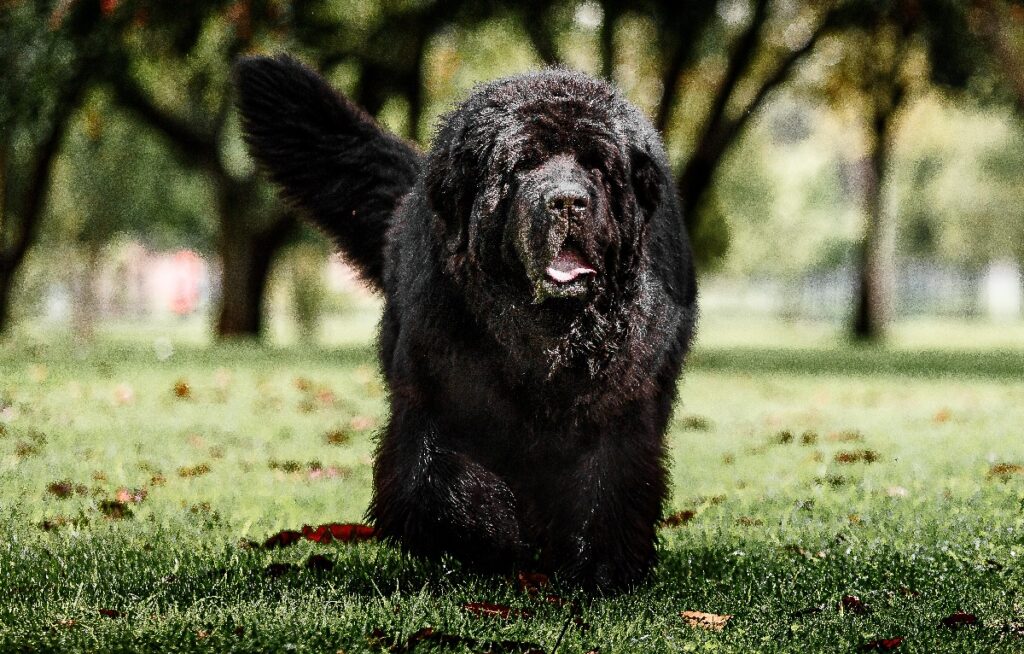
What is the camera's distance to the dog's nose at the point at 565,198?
3266 millimetres

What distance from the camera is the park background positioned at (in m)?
3.51

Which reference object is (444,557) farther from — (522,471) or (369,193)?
(369,193)

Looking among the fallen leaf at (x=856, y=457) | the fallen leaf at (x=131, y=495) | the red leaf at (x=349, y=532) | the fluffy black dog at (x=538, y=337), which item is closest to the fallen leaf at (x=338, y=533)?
the red leaf at (x=349, y=532)

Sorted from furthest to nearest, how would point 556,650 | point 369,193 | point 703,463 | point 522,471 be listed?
point 703,463
point 369,193
point 522,471
point 556,650

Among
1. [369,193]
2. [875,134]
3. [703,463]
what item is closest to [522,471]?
[369,193]

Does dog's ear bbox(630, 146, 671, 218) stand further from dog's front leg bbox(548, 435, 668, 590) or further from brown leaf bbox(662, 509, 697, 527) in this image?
brown leaf bbox(662, 509, 697, 527)

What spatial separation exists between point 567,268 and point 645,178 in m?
0.46

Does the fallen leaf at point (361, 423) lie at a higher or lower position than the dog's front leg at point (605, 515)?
lower

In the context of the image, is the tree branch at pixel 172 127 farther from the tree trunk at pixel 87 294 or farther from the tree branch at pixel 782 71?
the tree branch at pixel 782 71

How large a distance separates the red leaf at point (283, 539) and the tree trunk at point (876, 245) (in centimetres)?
1947

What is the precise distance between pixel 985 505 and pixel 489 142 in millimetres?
3333

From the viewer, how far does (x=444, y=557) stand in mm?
3896

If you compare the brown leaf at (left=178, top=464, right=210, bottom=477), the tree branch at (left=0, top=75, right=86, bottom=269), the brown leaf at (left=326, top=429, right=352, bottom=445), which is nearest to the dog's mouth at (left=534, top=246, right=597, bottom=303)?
the brown leaf at (left=178, top=464, right=210, bottom=477)

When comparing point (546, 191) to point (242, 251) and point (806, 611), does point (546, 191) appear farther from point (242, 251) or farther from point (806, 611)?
point (242, 251)
